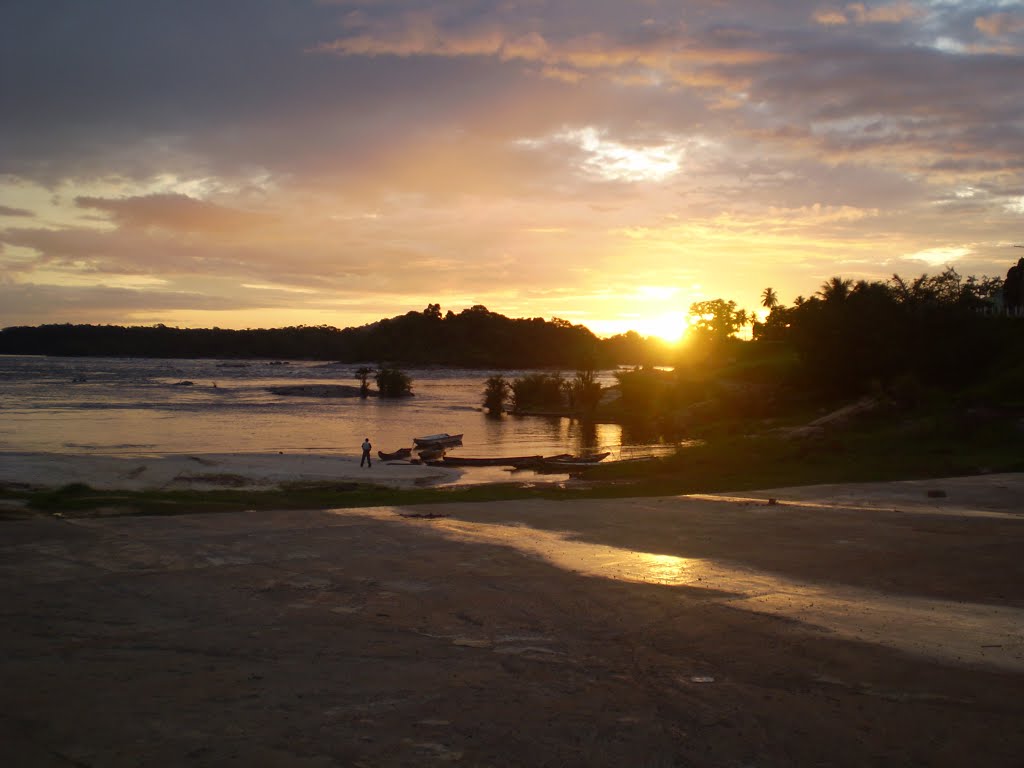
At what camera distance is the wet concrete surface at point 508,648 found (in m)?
6.67

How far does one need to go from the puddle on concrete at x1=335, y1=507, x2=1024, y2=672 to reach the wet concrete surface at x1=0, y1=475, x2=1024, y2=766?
5 centimetres

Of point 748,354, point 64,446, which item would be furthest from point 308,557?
point 748,354

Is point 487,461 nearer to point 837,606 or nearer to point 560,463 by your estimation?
point 560,463

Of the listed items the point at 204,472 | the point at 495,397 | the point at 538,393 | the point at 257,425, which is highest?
the point at 538,393

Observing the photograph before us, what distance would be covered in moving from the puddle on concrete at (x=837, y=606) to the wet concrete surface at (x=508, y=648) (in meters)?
0.05

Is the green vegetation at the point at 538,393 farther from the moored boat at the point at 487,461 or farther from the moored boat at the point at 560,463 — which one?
the moored boat at the point at 560,463

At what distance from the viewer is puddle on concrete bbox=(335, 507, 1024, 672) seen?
29.7ft

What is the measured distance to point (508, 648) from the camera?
29.9ft

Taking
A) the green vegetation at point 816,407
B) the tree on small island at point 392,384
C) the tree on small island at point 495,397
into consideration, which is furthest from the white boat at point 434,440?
the tree on small island at point 392,384

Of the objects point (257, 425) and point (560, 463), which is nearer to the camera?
point (560, 463)

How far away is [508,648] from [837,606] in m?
4.79

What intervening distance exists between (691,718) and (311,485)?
A: 22.1 metres

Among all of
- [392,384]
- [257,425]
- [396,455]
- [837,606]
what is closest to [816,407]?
[396,455]

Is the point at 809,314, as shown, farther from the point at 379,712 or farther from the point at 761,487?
the point at 379,712
